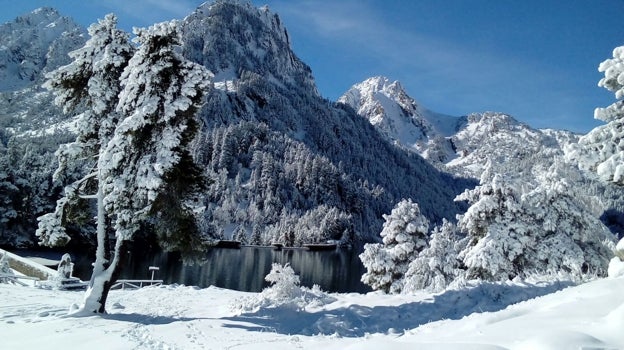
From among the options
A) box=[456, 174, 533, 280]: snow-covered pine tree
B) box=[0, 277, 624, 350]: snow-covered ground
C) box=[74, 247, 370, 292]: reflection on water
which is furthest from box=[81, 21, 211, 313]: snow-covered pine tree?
box=[74, 247, 370, 292]: reflection on water

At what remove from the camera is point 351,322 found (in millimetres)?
15234

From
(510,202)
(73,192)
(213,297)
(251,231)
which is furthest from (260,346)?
(251,231)

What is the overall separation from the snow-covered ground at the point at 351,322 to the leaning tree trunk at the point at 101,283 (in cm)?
71

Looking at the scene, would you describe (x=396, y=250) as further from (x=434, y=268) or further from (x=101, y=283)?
(x=101, y=283)

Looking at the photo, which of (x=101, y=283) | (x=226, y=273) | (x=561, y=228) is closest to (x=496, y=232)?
(x=561, y=228)

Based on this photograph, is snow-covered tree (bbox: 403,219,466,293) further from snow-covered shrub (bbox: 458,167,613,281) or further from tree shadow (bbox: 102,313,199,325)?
tree shadow (bbox: 102,313,199,325)

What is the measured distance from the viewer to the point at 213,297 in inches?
874

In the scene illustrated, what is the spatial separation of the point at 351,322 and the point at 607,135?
972cm

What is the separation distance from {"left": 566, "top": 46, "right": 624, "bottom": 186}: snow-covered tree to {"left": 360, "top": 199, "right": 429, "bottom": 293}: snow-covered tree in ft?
71.7

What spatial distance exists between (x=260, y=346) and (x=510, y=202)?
18.8 meters

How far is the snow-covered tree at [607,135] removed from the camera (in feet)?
33.5

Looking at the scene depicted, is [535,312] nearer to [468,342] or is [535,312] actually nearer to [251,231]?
[468,342]

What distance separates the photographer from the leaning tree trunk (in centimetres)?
1722

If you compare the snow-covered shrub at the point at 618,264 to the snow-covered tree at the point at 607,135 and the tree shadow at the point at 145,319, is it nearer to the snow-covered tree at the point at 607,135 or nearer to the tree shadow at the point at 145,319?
the snow-covered tree at the point at 607,135
